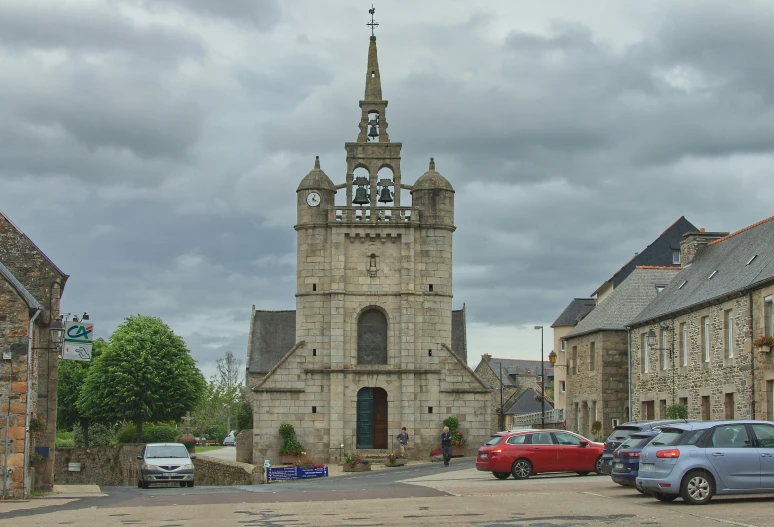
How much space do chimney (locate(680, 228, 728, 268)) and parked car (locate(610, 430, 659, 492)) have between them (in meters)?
23.1

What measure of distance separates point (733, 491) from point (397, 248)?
29.1 metres

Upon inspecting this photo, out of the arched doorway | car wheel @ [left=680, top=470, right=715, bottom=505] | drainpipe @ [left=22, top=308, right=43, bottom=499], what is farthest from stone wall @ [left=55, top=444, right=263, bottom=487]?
car wheel @ [left=680, top=470, right=715, bottom=505]

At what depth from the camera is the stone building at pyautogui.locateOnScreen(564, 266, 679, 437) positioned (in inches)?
1780

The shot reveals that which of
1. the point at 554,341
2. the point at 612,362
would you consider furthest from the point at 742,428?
the point at 554,341

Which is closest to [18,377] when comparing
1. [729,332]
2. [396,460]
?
[396,460]

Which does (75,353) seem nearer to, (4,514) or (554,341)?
(4,514)

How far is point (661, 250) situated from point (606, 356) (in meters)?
22.2

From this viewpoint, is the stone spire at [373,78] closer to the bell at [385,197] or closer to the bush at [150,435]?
the bell at [385,197]

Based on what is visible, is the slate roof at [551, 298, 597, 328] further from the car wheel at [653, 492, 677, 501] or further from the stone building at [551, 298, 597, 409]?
the car wheel at [653, 492, 677, 501]

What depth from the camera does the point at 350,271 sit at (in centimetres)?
4656

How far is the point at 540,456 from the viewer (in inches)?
1134

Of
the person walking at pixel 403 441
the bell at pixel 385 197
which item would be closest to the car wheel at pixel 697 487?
the person walking at pixel 403 441

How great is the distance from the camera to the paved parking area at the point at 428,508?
1691 centimetres

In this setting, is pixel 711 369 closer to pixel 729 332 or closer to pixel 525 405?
pixel 729 332
